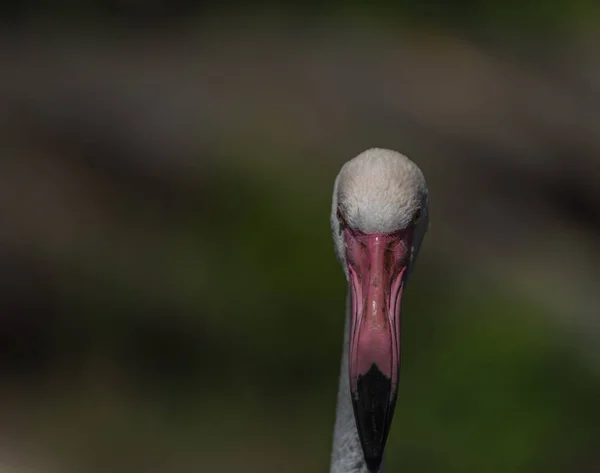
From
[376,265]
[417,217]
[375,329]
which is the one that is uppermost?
[417,217]

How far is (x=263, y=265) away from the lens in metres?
7.68

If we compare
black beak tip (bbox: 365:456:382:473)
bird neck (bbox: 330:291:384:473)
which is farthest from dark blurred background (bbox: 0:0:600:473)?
black beak tip (bbox: 365:456:382:473)

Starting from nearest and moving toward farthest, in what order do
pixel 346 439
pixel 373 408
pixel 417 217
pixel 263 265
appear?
pixel 373 408 < pixel 417 217 < pixel 346 439 < pixel 263 265

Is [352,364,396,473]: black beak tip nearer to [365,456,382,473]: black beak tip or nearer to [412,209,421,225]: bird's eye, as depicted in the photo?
[365,456,382,473]: black beak tip

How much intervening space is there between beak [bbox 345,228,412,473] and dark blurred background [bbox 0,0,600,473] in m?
3.70

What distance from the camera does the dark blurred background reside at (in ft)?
22.7

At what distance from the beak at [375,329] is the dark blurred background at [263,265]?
370cm

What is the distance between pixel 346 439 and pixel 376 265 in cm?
70

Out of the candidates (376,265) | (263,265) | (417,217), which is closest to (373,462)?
(376,265)

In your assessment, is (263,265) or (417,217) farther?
(263,265)

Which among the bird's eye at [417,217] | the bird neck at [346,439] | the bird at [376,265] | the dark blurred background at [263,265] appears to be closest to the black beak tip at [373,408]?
the bird at [376,265]

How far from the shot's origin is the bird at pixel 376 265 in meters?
2.91

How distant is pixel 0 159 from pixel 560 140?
16.0 ft

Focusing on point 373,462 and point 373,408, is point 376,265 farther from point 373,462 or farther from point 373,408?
point 373,462
